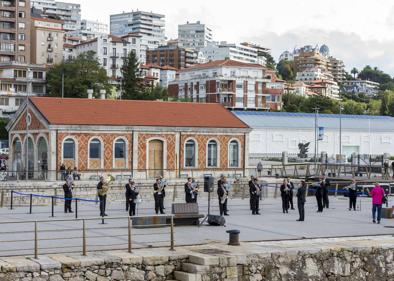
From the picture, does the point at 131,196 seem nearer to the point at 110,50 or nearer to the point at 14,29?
the point at 14,29

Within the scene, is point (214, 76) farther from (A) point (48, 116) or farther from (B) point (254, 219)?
(B) point (254, 219)

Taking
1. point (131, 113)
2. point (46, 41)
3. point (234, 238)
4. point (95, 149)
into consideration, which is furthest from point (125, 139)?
point (46, 41)

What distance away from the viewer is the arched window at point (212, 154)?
154 ft

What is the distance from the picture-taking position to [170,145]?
4559 cm

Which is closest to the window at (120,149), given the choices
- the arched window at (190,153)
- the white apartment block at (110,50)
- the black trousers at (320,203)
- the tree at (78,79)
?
the arched window at (190,153)

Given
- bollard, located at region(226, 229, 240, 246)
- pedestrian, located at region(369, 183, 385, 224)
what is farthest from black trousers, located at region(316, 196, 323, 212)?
bollard, located at region(226, 229, 240, 246)

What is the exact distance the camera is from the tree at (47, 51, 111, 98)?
89750mm

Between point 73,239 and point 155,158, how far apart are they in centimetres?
2687

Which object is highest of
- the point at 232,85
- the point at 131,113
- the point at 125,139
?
the point at 232,85

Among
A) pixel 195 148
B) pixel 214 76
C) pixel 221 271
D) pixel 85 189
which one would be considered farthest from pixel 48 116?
pixel 214 76

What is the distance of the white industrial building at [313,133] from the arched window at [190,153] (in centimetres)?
2277

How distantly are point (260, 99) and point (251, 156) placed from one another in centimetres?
5222

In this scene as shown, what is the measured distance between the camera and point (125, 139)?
43969 millimetres

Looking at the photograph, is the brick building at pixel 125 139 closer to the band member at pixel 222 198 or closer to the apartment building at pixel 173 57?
the band member at pixel 222 198
